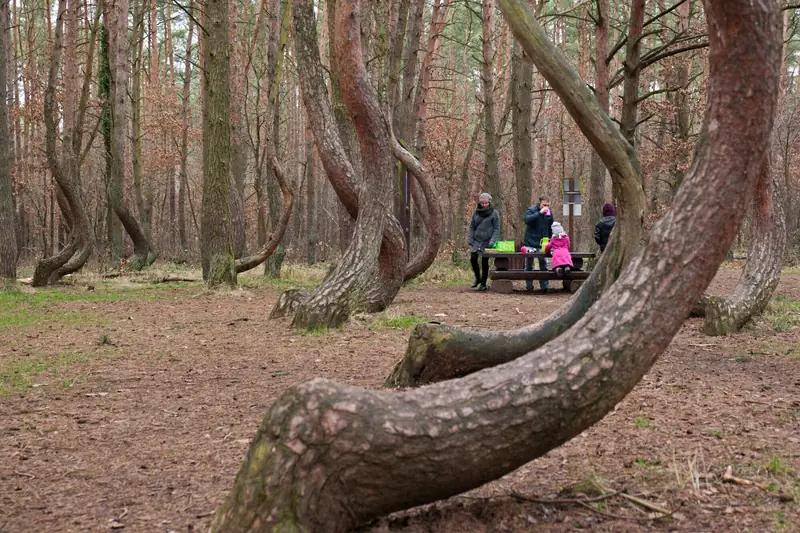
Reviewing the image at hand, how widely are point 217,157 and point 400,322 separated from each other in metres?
6.07

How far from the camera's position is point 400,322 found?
884cm

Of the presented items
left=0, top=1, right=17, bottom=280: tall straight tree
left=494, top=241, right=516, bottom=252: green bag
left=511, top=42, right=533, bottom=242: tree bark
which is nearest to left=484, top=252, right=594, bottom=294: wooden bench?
left=494, top=241, right=516, bottom=252: green bag

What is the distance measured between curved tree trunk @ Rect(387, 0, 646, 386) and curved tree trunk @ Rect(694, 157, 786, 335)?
3715 mm

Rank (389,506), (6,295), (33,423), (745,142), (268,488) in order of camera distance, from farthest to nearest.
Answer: (6,295) < (33,423) < (745,142) < (389,506) < (268,488)

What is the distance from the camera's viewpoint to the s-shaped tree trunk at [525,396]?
8.45ft

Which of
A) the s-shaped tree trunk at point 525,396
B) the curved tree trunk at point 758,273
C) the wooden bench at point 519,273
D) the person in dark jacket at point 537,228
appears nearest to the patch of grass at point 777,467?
the s-shaped tree trunk at point 525,396

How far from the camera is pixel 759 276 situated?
26.6ft

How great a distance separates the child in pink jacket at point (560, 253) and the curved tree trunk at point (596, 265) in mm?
8834

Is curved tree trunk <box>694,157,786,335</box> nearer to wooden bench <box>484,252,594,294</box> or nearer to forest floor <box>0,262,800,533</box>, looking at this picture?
forest floor <box>0,262,800,533</box>

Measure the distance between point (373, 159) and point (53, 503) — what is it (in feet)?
21.2

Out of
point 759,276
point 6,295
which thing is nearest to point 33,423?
point 759,276

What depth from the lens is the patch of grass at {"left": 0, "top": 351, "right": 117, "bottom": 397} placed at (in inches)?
232

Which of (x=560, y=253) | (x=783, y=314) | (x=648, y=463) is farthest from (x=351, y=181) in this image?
(x=648, y=463)

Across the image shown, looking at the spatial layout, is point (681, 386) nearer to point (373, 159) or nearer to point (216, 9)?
point (373, 159)
